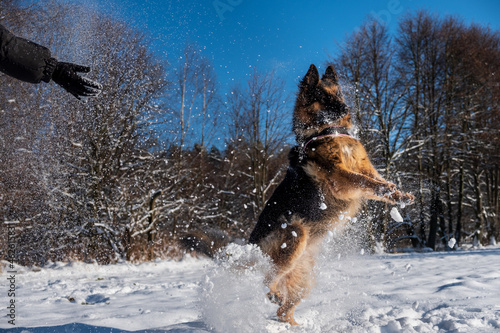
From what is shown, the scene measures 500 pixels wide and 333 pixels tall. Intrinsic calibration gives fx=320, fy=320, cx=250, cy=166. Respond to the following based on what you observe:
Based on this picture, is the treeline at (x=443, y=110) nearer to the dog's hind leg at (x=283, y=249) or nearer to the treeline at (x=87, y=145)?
the treeline at (x=87, y=145)

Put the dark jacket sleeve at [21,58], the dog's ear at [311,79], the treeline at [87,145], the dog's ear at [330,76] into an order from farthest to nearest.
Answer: the treeline at [87,145], the dog's ear at [330,76], the dog's ear at [311,79], the dark jacket sleeve at [21,58]

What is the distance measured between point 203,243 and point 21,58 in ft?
7.62

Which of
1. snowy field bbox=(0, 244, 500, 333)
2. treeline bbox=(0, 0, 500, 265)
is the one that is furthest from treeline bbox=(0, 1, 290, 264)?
snowy field bbox=(0, 244, 500, 333)

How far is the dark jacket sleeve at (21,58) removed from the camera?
1588 mm

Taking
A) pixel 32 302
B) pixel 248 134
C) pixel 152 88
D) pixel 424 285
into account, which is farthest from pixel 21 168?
pixel 424 285

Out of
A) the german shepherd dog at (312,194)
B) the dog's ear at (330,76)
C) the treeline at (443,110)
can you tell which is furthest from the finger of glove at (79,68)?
the treeline at (443,110)

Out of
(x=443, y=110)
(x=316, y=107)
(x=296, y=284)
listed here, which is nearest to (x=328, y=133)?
(x=316, y=107)

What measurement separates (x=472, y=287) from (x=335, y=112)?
8.91ft

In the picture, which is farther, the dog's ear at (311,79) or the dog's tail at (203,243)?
the dog's tail at (203,243)

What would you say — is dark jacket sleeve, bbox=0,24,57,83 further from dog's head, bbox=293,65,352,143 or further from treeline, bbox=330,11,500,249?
treeline, bbox=330,11,500,249

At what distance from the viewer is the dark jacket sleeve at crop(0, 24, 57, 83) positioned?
159 cm

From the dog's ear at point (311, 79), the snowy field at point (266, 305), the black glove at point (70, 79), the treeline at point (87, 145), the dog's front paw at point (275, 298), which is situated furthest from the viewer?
the treeline at point (87, 145)

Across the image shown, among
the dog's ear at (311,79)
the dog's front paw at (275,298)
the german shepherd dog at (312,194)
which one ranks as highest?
the dog's ear at (311,79)

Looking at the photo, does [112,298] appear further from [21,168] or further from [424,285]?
[21,168]
